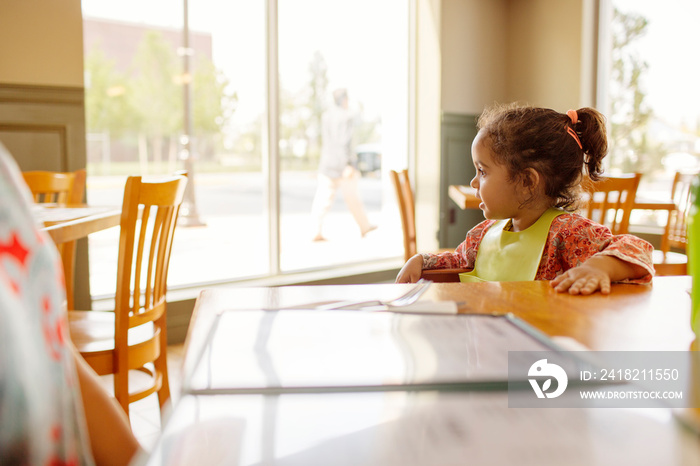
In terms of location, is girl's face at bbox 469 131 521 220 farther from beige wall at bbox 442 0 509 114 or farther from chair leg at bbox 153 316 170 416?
beige wall at bbox 442 0 509 114

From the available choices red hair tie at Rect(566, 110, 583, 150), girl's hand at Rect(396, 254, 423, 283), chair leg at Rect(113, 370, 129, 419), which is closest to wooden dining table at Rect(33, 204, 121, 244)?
chair leg at Rect(113, 370, 129, 419)

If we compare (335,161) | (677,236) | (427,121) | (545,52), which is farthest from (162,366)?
(545,52)

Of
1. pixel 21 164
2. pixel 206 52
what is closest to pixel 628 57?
pixel 206 52

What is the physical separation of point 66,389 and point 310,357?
172 millimetres

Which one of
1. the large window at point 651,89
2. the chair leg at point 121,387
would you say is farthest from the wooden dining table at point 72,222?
the large window at point 651,89

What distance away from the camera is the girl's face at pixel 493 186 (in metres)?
1.42

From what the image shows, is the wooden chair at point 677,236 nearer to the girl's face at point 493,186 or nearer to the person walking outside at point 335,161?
the girl's face at point 493,186

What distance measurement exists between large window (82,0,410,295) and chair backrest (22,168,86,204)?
512 mm

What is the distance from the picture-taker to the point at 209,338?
1.59ft

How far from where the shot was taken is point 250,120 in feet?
12.0

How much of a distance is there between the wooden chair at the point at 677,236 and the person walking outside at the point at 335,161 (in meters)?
2.14

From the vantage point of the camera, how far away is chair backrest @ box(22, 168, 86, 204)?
223 cm

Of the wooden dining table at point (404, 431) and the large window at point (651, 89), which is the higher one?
the large window at point (651, 89)

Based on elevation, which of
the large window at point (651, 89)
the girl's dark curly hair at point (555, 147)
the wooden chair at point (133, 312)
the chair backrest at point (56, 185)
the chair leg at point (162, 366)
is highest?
the large window at point (651, 89)
